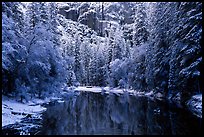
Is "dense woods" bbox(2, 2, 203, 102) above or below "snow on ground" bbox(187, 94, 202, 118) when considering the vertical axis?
above

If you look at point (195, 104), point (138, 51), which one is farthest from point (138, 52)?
point (195, 104)

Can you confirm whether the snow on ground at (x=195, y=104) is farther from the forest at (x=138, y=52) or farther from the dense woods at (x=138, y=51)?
the dense woods at (x=138, y=51)

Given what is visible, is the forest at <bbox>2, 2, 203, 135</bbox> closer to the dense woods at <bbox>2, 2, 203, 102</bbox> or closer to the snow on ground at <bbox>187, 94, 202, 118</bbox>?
the dense woods at <bbox>2, 2, 203, 102</bbox>

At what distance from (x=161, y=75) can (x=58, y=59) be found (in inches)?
639

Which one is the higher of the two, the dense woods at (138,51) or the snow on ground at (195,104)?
the dense woods at (138,51)

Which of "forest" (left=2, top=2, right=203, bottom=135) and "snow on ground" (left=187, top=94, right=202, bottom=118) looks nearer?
"snow on ground" (left=187, top=94, right=202, bottom=118)

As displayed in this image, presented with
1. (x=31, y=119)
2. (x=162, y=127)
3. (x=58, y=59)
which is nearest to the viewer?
(x=162, y=127)

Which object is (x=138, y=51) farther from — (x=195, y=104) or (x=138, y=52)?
(x=195, y=104)

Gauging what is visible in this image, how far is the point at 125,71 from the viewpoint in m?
67.5

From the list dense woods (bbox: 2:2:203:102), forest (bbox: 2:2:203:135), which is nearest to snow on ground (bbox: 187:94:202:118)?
forest (bbox: 2:2:203:135)

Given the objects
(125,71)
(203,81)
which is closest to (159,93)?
(203,81)

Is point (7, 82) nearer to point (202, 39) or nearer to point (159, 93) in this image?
point (202, 39)

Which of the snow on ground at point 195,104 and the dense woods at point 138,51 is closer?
the snow on ground at point 195,104

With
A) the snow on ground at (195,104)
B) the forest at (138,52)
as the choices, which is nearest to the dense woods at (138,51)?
the forest at (138,52)
